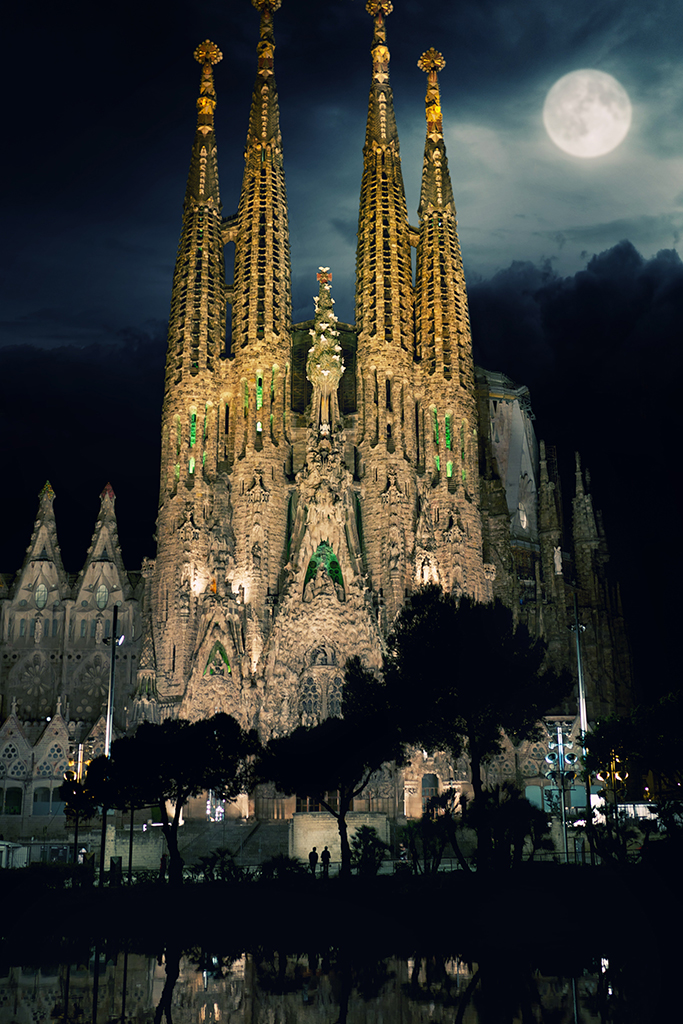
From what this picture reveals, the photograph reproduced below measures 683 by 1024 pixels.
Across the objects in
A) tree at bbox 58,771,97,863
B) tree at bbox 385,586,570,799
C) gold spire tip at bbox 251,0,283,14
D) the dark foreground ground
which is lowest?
the dark foreground ground

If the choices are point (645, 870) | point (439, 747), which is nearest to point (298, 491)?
point (439, 747)

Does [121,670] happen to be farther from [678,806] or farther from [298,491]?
[678,806]

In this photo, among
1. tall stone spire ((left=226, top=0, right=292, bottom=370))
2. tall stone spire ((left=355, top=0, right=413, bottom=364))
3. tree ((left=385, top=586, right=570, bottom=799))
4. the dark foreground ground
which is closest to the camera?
the dark foreground ground

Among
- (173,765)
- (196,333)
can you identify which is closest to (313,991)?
(173,765)

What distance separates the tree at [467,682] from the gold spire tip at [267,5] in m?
61.0

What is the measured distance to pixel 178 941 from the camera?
25.7 metres

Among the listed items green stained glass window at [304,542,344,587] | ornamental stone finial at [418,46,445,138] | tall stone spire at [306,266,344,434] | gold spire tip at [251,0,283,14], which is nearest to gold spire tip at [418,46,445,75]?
ornamental stone finial at [418,46,445,138]

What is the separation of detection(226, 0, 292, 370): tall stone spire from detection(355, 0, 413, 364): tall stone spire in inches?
237

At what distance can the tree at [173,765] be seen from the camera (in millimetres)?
39375

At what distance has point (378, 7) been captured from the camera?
8500 centimetres

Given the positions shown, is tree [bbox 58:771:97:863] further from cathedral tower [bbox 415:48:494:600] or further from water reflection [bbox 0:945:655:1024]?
cathedral tower [bbox 415:48:494:600]

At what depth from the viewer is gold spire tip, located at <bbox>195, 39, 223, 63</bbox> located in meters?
83.7

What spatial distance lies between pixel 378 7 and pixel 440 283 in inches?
1107

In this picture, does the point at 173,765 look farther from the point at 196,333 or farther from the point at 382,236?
the point at 382,236
